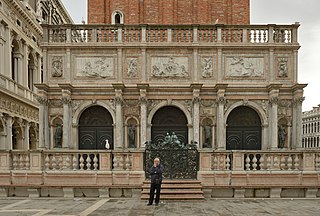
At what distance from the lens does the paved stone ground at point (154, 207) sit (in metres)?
10.1

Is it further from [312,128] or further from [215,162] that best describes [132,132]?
[312,128]

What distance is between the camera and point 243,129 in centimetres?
1981

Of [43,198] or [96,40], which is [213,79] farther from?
[43,198]

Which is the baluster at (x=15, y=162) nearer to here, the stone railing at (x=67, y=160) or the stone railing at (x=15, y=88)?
the stone railing at (x=67, y=160)

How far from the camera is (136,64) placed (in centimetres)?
1972

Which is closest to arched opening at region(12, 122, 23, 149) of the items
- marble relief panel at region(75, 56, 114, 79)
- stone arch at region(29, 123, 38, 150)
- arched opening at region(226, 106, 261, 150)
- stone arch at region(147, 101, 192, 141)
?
stone arch at region(29, 123, 38, 150)

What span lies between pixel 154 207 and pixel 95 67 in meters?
11.1

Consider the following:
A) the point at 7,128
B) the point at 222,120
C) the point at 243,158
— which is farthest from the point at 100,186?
the point at 7,128

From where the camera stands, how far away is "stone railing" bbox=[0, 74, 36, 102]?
83.7ft

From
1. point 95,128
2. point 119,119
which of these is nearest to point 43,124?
point 95,128

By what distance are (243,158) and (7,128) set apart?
2040 cm

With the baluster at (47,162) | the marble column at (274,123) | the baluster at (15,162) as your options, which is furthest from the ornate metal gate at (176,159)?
the marble column at (274,123)

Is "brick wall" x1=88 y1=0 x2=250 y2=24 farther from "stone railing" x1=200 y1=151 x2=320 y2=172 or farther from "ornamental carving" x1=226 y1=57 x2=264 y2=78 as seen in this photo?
"stone railing" x1=200 y1=151 x2=320 y2=172

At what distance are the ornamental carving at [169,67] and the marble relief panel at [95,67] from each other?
101 inches
